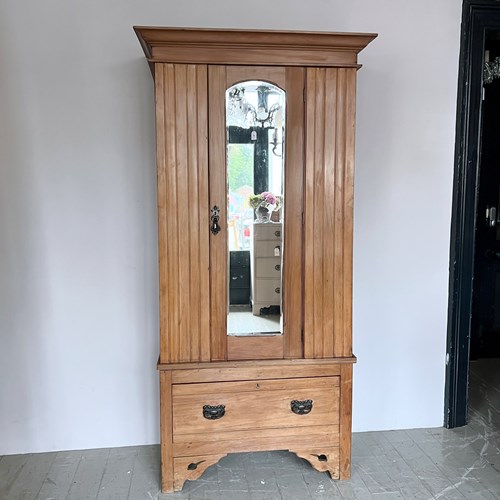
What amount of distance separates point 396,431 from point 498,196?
6.15 feet

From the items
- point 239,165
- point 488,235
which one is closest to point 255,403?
point 239,165

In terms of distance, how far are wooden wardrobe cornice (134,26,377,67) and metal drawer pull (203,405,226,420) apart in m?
1.32

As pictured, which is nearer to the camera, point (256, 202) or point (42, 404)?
point (256, 202)

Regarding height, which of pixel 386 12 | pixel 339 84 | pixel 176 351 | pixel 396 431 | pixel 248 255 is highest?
pixel 386 12

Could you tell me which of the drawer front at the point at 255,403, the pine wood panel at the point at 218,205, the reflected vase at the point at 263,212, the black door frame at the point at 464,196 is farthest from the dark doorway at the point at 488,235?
the pine wood panel at the point at 218,205

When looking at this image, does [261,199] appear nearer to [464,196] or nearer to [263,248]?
[263,248]

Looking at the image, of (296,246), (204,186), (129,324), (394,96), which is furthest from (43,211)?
(394,96)

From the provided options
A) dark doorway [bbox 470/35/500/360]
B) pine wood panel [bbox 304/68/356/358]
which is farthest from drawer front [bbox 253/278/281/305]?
dark doorway [bbox 470/35/500/360]

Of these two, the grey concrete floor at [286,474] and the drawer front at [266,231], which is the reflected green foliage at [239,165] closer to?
the drawer front at [266,231]

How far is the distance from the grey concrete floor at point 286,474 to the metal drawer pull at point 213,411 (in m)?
0.31

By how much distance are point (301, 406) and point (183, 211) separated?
35.9 inches

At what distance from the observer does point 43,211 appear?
7.30 feet

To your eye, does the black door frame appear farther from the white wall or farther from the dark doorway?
the dark doorway

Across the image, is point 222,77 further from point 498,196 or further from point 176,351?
point 498,196
